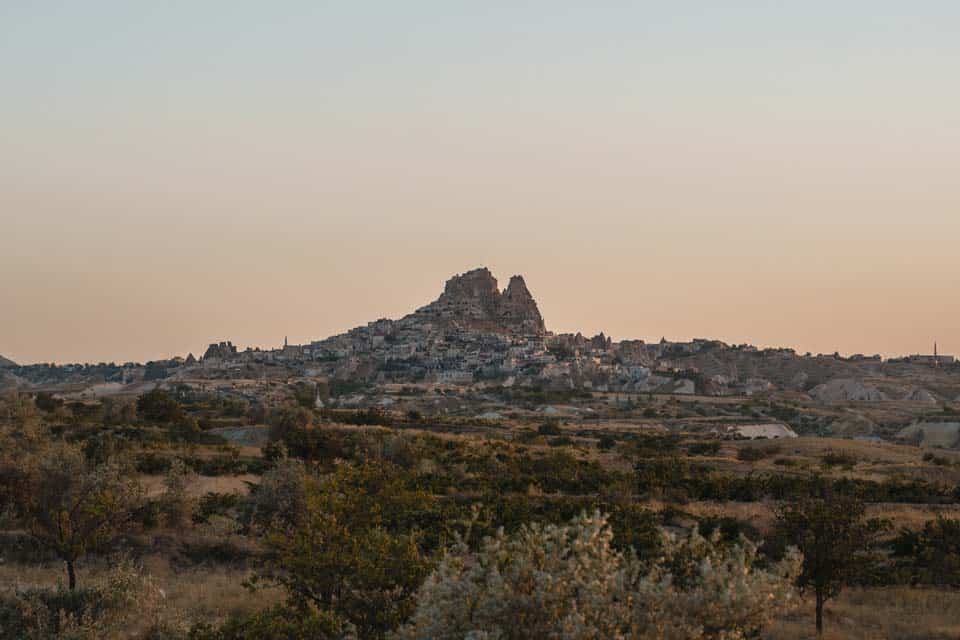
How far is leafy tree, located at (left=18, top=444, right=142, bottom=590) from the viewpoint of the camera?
21281mm

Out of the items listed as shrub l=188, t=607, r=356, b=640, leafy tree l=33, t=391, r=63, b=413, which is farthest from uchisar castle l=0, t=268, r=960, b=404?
shrub l=188, t=607, r=356, b=640

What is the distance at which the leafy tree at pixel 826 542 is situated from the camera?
60.2 ft

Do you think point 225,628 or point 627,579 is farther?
point 225,628

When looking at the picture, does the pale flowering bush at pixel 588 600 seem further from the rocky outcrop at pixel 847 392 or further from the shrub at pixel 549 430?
the rocky outcrop at pixel 847 392

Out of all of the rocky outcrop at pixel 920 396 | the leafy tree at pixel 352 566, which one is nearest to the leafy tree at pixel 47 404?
the leafy tree at pixel 352 566

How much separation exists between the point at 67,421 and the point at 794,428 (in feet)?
225

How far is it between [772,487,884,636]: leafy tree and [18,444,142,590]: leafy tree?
16047 millimetres

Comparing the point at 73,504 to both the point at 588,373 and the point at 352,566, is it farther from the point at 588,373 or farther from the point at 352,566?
the point at 588,373

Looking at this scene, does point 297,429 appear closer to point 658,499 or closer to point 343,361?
point 658,499

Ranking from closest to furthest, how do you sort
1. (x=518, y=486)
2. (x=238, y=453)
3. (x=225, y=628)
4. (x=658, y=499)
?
(x=225, y=628), (x=658, y=499), (x=518, y=486), (x=238, y=453)

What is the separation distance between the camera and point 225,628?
13867 mm

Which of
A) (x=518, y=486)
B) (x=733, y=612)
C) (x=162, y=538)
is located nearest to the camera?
(x=733, y=612)

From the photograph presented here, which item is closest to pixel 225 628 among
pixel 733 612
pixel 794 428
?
pixel 733 612

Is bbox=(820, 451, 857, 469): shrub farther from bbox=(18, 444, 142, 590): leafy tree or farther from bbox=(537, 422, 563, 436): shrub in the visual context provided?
bbox=(18, 444, 142, 590): leafy tree
